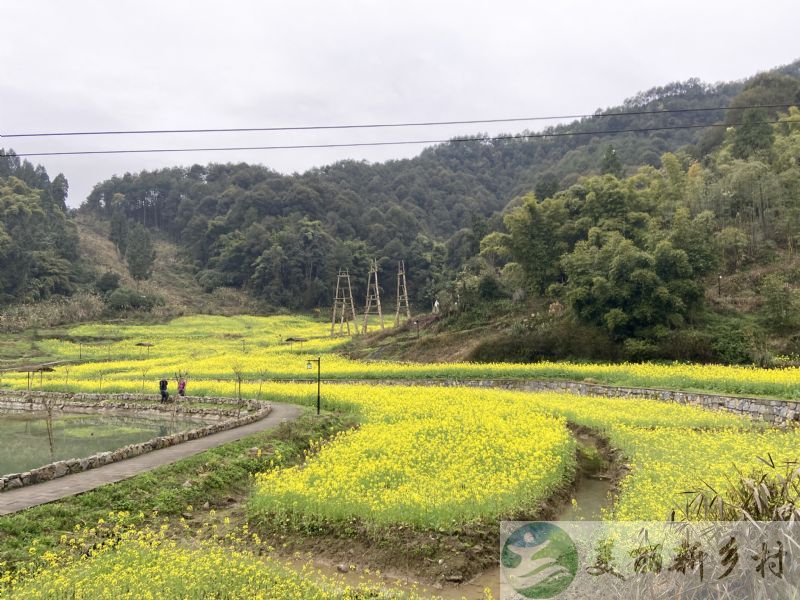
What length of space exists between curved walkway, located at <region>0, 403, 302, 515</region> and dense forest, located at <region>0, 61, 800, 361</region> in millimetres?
12672

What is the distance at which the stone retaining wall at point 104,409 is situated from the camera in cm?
1259

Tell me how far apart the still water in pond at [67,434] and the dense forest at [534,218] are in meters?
16.2

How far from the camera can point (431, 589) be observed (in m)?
8.68

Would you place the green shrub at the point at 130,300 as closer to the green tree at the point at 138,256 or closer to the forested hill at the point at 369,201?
the green tree at the point at 138,256

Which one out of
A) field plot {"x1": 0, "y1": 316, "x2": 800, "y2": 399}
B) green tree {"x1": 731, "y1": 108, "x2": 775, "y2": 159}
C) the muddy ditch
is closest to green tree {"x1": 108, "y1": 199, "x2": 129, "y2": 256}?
field plot {"x1": 0, "y1": 316, "x2": 800, "y2": 399}

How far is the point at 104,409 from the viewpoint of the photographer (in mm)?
27172

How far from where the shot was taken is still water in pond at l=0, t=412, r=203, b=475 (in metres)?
16.8

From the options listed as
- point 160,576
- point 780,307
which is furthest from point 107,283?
point 160,576

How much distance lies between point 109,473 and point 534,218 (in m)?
37.0

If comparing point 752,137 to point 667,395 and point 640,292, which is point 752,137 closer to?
point 640,292

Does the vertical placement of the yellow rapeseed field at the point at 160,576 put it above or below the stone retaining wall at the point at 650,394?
above

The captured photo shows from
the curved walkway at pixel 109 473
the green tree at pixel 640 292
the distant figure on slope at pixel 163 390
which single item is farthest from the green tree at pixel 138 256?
the curved walkway at pixel 109 473

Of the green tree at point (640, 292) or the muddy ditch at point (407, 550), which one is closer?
the muddy ditch at point (407, 550)

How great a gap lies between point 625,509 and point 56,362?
46.0 meters
